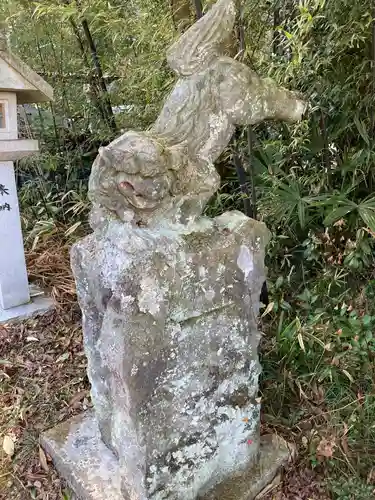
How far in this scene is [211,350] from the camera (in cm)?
144

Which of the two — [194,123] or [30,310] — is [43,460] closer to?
[30,310]

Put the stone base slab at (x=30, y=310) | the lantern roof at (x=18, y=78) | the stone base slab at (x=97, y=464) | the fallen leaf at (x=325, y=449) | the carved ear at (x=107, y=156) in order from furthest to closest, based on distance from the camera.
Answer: the stone base slab at (x=30, y=310) < the lantern roof at (x=18, y=78) < the fallen leaf at (x=325, y=449) < the stone base slab at (x=97, y=464) < the carved ear at (x=107, y=156)

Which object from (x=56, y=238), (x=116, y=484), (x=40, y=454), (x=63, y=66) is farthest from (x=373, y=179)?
(x=63, y=66)

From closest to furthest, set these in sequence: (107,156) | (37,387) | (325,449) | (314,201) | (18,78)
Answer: (107,156), (325,449), (314,201), (37,387), (18,78)

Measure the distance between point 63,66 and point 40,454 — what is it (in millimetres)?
3131

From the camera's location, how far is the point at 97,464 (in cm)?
164

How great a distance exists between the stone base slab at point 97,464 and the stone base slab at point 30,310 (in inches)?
44.8

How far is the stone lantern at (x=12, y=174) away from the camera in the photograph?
2.64m

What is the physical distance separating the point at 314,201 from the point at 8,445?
1.67 metres

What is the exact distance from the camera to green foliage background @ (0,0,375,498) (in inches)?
75.6

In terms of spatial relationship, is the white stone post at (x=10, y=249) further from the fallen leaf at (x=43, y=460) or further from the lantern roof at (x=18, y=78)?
the fallen leaf at (x=43, y=460)

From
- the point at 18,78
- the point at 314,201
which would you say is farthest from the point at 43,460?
the point at 18,78

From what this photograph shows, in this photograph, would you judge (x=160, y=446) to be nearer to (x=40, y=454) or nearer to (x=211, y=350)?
(x=211, y=350)

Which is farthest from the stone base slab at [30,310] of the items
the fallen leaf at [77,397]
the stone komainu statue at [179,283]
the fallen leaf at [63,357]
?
the stone komainu statue at [179,283]
